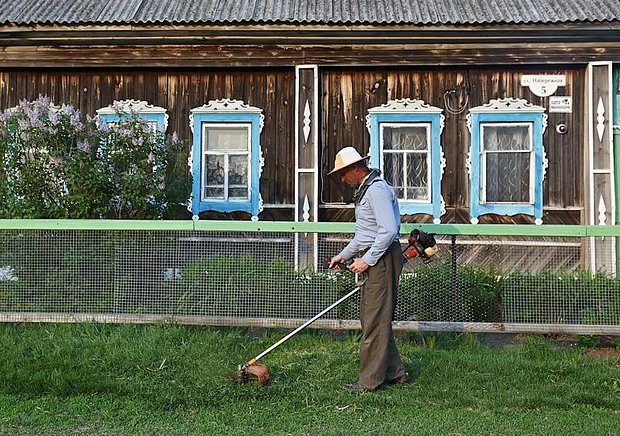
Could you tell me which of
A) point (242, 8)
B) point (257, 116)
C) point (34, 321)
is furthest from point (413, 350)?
point (242, 8)

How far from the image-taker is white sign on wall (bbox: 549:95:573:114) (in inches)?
381

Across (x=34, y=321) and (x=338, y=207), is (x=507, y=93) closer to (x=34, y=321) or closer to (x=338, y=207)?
(x=338, y=207)

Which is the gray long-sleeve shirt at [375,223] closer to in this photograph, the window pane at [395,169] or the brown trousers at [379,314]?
the brown trousers at [379,314]

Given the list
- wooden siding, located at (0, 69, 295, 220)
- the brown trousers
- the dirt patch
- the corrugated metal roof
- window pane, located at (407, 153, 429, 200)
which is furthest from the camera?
wooden siding, located at (0, 69, 295, 220)

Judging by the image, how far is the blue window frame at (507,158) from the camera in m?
9.63

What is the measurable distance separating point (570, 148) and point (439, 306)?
16.8 ft

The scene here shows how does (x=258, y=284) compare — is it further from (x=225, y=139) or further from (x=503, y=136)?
(x=503, y=136)

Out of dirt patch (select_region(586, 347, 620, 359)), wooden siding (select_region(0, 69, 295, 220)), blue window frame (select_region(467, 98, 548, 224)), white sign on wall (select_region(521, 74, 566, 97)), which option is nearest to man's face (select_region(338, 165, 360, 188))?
dirt patch (select_region(586, 347, 620, 359))

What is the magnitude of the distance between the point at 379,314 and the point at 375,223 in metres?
0.71

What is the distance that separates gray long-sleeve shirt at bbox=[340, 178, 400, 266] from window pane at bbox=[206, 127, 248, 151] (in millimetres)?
5617

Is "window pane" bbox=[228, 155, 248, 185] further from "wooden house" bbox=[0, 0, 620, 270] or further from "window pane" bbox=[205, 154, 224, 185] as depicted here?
"window pane" bbox=[205, 154, 224, 185]

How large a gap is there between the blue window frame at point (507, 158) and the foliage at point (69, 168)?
5.19 meters

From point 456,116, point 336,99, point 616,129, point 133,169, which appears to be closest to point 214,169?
point 336,99

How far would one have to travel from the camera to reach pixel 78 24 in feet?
31.0
